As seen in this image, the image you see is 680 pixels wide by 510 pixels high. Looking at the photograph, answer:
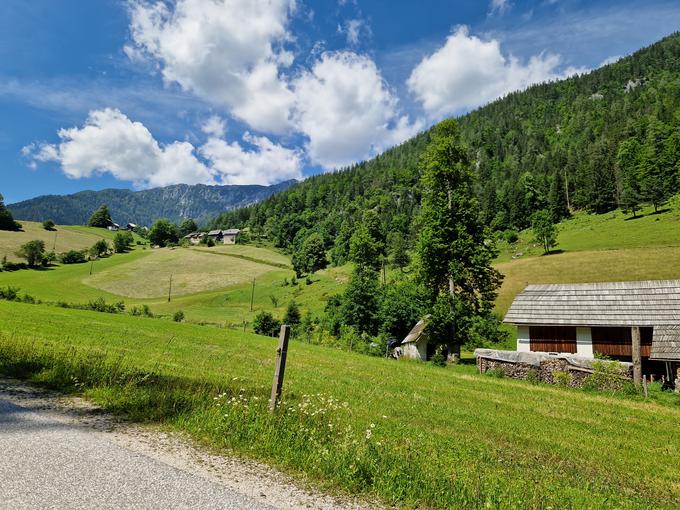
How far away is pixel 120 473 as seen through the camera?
4.95 metres

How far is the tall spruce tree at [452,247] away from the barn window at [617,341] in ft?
29.7

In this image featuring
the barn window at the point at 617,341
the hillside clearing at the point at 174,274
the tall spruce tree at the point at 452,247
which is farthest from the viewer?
the hillside clearing at the point at 174,274

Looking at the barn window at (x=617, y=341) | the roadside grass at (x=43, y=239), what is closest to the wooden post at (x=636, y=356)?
the barn window at (x=617, y=341)

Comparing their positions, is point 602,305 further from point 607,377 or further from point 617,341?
point 607,377

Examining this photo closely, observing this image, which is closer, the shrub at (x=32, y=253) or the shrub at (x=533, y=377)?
the shrub at (x=533, y=377)

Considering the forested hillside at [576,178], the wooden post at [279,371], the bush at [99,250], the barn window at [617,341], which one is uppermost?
the forested hillside at [576,178]

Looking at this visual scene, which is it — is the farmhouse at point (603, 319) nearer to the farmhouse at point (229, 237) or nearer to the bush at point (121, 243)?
the bush at point (121, 243)

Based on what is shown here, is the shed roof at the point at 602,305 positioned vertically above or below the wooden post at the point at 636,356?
above

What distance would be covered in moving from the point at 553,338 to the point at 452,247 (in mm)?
12465

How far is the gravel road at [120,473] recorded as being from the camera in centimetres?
435

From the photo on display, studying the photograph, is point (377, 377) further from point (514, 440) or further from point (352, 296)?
point (352, 296)

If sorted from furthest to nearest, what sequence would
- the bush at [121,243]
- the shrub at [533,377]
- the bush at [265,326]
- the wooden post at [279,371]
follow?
the bush at [121,243] → the bush at [265,326] → the shrub at [533,377] → the wooden post at [279,371]

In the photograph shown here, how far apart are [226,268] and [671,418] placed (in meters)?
116

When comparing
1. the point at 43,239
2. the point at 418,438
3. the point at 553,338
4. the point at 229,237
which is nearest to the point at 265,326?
the point at 553,338
